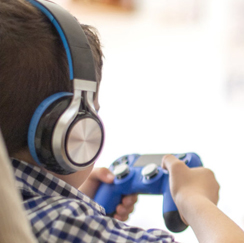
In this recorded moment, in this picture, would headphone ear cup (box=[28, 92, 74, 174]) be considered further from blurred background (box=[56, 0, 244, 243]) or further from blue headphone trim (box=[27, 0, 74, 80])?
blurred background (box=[56, 0, 244, 243])

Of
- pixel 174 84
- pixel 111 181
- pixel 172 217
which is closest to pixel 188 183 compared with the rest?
pixel 172 217

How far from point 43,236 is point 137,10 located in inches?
39.1

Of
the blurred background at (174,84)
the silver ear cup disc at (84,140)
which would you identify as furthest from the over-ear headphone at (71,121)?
the blurred background at (174,84)

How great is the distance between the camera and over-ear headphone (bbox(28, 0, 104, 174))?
0.46 metres

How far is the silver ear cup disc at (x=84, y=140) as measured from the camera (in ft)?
1.52

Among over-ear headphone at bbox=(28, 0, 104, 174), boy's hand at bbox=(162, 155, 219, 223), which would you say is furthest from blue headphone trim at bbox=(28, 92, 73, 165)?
boy's hand at bbox=(162, 155, 219, 223)

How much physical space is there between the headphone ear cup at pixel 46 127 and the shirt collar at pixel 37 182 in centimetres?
Answer: 3

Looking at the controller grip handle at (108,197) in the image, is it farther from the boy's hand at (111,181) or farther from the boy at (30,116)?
the boy at (30,116)

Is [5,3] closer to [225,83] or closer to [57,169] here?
[57,169]

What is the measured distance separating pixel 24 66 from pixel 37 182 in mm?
139

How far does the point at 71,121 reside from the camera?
45cm

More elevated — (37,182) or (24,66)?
(24,66)

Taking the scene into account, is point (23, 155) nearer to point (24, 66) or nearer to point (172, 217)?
point (24, 66)

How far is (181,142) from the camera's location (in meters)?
1.26
